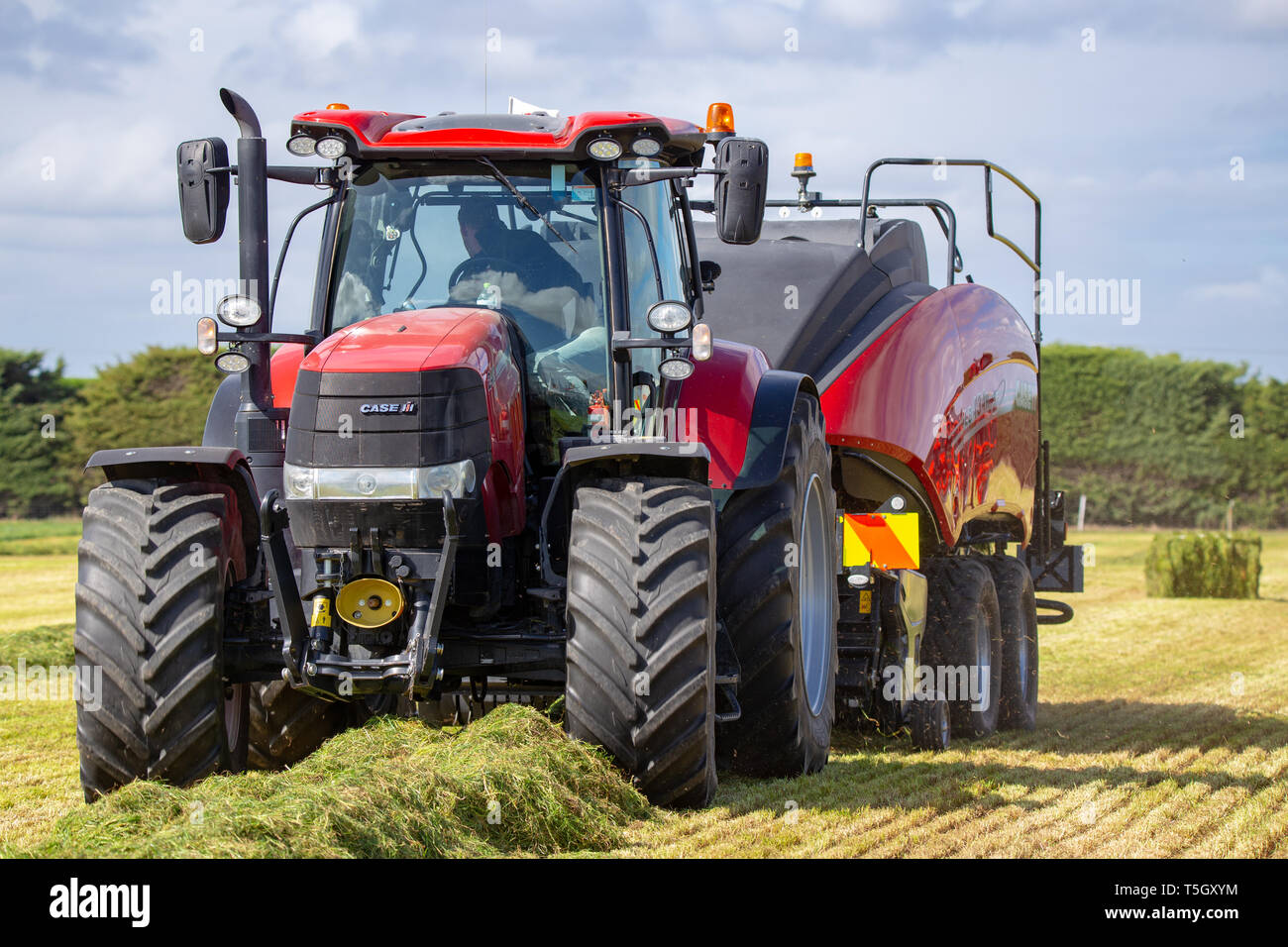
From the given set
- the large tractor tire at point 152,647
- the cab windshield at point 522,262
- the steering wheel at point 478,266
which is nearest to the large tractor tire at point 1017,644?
the cab windshield at point 522,262

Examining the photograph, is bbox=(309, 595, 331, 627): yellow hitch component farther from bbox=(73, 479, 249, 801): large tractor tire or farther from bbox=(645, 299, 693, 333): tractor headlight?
bbox=(645, 299, 693, 333): tractor headlight

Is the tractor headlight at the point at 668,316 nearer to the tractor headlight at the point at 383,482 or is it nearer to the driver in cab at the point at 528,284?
the driver in cab at the point at 528,284

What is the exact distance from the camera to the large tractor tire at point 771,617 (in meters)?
6.62

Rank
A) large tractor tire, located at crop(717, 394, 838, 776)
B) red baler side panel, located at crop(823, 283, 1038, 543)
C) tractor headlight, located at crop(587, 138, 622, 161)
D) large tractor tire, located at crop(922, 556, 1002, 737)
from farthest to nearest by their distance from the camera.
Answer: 1. large tractor tire, located at crop(922, 556, 1002, 737)
2. red baler side panel, located at crop(823, 283, 1038, 543)
3. large tractor tire, located at crop(717, 394, 838, 776)
4. tractor headlight, located at crop(587, 138, 622, 161)

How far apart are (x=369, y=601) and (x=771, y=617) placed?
175cm

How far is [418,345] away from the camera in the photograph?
5.87 meters

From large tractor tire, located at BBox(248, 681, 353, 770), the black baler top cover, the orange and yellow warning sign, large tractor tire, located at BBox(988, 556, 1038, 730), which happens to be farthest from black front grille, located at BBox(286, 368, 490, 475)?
large tractor tire, located at BBox(988, 556, 1038, 730)

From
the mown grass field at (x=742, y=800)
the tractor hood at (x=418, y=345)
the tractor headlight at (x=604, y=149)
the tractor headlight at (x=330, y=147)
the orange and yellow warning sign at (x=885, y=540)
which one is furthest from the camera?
the orange and yellow warning sign at (x=885, y=540)

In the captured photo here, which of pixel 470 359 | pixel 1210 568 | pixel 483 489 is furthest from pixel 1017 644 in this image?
pixel 1210 568

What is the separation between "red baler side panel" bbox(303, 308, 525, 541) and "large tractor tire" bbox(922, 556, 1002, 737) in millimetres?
3936

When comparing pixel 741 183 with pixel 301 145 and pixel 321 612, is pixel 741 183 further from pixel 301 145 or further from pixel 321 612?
pixel 321 612

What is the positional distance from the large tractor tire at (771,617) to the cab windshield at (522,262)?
85 centimetres

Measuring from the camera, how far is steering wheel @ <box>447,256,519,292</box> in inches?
258

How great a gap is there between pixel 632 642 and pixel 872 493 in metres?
3.79
